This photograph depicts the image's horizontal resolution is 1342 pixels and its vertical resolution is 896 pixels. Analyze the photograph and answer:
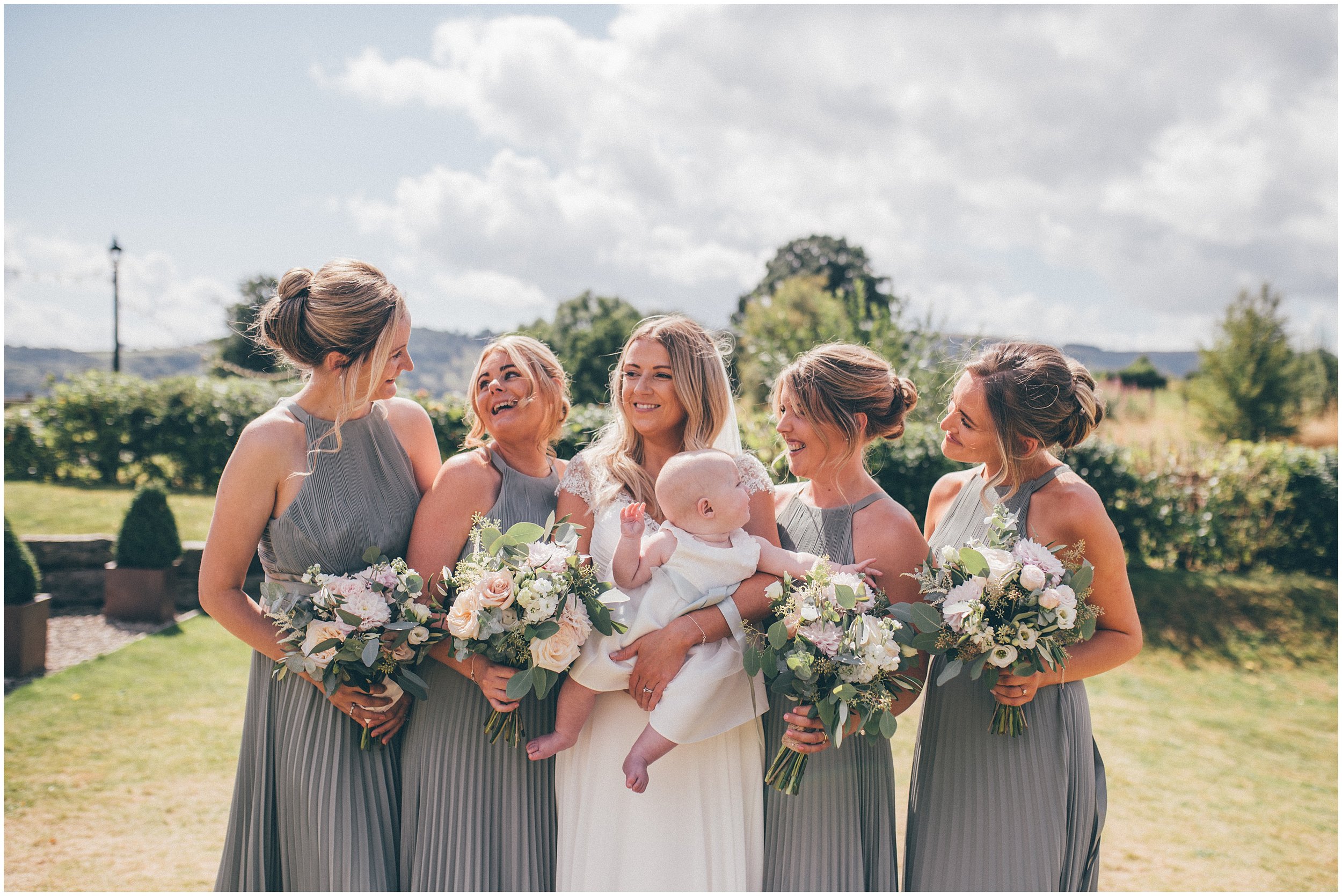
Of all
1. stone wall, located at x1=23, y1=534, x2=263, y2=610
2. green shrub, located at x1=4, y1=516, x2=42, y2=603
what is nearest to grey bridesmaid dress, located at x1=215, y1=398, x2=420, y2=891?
green shrub, located at x1=4, y1=516, x2=42, y2=603

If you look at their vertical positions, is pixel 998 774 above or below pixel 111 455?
below

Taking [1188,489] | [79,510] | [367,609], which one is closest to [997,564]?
[367,609]

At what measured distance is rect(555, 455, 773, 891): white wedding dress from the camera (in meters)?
2.95

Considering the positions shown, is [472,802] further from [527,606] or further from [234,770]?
[234,770]

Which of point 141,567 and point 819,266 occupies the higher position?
point 819,266

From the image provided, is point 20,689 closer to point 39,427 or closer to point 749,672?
point 749,672

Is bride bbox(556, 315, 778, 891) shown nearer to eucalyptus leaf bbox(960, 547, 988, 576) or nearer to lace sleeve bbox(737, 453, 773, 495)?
lace sleeve bbox(737, 453, 773, 495)

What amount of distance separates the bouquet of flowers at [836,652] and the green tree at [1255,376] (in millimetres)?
26661

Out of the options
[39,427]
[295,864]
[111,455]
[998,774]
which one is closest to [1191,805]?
[998,774]

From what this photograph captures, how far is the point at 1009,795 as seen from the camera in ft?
10.2

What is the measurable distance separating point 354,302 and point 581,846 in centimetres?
225

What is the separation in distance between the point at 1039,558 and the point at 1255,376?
1068 inches

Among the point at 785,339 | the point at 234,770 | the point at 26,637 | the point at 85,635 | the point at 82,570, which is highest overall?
the point at 785,339

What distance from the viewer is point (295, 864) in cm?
326
